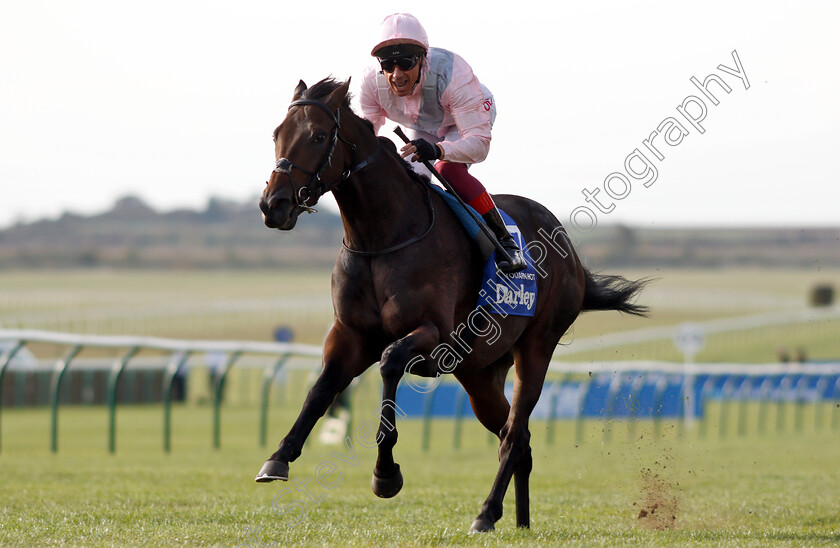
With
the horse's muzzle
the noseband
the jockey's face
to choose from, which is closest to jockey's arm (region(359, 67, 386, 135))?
the jockey's face

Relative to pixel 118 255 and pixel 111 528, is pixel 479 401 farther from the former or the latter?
pixel 118 255

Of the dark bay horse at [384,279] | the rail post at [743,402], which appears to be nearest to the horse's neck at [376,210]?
the dark bay horse at [384,279]

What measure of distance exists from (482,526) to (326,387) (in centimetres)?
108

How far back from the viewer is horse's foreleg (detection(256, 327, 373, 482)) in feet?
17.2

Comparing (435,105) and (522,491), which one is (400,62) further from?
(522,491)

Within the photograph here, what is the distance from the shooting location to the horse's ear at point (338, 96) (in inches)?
220

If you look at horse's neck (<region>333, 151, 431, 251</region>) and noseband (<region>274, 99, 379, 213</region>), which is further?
horse's neck (<region>333, 151, 431, 251</region>)

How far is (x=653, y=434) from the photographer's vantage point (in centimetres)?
1825

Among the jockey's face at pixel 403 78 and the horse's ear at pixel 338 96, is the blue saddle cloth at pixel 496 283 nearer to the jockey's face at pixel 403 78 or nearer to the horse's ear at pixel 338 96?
the jockey's face at pixel 403 78

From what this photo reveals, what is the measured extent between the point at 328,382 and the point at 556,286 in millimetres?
Result: 1986

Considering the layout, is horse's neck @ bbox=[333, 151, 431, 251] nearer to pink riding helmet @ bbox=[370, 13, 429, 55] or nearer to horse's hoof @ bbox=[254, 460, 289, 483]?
pink riding helmet @ bbox=[370, 13, 429, 55]

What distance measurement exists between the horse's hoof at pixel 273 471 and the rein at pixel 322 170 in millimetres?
1123

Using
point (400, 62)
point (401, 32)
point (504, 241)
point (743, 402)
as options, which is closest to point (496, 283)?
point (504, 241)

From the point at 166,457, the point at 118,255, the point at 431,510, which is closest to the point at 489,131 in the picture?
the point at 431,510
